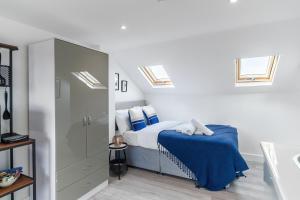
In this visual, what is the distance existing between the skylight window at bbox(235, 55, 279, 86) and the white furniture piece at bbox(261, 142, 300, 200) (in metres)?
2.27

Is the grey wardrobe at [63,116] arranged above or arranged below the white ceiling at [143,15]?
below

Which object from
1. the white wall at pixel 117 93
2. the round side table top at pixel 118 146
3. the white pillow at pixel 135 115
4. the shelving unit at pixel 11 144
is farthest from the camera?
the white pillow at pixel 135 115

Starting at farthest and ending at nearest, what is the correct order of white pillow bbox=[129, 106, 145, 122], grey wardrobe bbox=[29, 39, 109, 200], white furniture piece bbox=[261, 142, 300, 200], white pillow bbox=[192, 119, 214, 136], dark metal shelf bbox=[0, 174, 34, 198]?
white pillow bbox=[129, 106, 145, 122]
white pillow bbox=[192, 119, 214, 136]
grey wardrobe bbox=[29, 39, 109, 200]
dark metal shelf bbox=[0, 174, 34, 198]
white furniture piece bbox=[261, 142, 300, 200]

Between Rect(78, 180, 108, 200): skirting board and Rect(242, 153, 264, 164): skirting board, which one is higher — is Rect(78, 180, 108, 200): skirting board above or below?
→ below

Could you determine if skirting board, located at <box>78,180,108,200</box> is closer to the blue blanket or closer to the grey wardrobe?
the grey wardrobe

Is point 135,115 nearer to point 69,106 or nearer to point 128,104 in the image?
point 128,104

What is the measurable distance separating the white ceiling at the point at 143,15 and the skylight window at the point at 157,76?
1.67 m

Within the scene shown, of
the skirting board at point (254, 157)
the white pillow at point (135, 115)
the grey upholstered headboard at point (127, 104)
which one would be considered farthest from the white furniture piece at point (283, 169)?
the grey upholstered headboard at point (127, 104)

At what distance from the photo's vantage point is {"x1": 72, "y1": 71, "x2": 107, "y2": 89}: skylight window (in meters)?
2.47

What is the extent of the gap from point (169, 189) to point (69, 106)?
6.01 feet

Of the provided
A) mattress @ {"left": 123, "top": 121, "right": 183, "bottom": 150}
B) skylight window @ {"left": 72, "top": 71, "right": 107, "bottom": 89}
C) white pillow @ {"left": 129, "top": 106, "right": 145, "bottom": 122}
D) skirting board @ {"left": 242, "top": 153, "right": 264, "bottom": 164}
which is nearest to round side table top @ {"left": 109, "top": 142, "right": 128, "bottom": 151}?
mattress @ {"left": 123, "top": 121, "right": 183, "bottom": 150}

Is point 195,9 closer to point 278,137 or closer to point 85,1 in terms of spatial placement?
point 85,1

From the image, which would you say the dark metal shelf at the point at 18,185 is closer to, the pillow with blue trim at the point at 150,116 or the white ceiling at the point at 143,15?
the white ceiling at the point at 143,15

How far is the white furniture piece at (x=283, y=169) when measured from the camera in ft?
3.18
